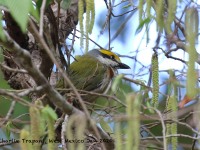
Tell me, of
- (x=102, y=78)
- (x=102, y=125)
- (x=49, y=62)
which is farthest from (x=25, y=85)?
(x=102, y=78)

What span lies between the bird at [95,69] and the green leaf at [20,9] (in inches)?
98.8

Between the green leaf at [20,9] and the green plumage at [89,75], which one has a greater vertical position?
the green plumage at [89,75]

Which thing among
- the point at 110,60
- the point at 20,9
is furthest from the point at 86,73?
the point at 20,9

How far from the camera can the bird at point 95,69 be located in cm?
434

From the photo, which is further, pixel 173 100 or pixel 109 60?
pixel 109 60

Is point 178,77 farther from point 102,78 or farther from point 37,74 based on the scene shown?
point 102,78

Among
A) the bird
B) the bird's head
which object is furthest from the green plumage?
the bird's head

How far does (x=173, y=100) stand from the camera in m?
2.19

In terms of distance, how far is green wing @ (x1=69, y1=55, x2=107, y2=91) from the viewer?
4.30 m

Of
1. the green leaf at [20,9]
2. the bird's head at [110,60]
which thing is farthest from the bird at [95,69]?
the green leaf at [20,9]

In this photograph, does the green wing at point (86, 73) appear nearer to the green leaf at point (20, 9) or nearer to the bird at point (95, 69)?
the bird at point (95, 69)

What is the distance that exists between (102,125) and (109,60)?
202cm

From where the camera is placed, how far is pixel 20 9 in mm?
1576

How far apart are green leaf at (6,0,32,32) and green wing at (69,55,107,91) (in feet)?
8.49
